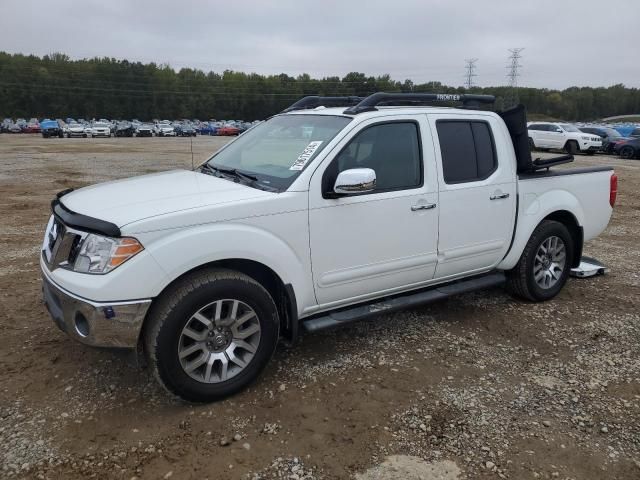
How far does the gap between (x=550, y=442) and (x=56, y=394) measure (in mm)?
3104

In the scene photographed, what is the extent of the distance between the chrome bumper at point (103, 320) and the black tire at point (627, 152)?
29326 millimetres

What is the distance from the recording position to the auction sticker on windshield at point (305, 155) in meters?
3.57

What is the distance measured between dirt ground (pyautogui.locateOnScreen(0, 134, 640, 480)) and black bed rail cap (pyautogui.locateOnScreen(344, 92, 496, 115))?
73.6 inches

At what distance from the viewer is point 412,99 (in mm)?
4195

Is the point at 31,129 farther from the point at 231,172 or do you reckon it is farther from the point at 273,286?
the point at 273,286

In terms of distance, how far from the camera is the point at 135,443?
290 centimetres

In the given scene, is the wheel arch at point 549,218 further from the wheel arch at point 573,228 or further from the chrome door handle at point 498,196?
the chrome door handle at point 498,196

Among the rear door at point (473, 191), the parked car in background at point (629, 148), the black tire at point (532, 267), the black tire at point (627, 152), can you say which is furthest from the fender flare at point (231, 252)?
the black tire at point (627, 152)

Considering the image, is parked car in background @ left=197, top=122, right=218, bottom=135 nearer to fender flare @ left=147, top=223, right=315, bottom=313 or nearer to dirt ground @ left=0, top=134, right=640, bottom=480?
dirt ground @ left=0, top=134, right=640, bottom=480

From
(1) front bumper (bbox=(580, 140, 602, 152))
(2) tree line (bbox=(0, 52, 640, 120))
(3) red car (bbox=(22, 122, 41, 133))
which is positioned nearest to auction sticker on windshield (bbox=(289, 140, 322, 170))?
(1) front bumper (bbox=(580, 140, 602, 152))

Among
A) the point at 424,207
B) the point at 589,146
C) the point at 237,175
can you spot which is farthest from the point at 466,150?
the point at 589,146

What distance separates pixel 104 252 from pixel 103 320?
0.39m

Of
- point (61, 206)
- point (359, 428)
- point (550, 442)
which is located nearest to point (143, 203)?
point (61, 206)

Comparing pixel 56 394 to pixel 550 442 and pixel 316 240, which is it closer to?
pixel 316 240
